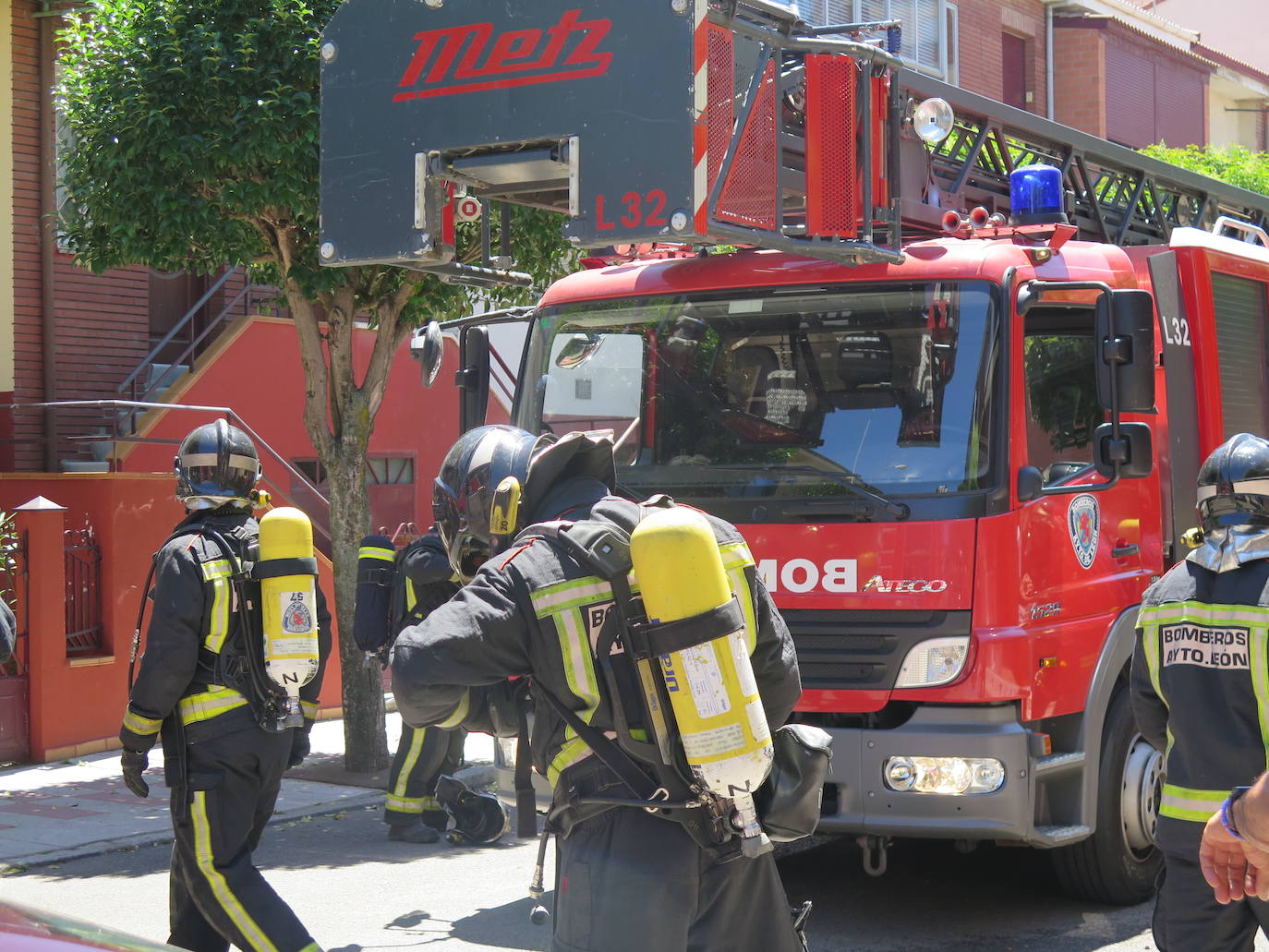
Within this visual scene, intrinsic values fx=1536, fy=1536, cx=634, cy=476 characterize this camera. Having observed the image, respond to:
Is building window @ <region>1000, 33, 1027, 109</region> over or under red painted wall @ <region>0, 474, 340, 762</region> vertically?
over

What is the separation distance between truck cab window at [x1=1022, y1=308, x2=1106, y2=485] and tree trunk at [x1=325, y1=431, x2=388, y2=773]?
474cm

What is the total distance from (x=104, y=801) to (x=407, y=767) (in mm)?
2306

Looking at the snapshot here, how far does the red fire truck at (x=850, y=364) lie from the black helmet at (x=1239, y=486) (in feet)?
4.46

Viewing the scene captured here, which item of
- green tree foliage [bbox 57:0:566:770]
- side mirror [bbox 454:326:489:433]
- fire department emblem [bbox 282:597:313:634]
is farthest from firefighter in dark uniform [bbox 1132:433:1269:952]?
green tree foliage [bbox 57:0:566:770]

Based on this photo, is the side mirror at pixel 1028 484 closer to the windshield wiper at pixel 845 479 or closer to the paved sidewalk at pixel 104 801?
the windshield wiper at pixel 845 479

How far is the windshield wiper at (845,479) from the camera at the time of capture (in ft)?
18.6

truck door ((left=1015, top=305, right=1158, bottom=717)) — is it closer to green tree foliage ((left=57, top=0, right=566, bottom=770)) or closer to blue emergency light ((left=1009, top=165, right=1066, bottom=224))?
blue emergency light ((left=1009, top=165, right=1066, bottom=224))

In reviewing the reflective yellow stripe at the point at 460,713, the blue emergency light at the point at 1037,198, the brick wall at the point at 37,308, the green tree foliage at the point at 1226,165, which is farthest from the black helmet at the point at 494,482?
the green tree foliage at the point at 1226,165

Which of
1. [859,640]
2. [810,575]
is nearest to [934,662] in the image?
[859,640]

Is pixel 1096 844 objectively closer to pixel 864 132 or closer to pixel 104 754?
pixel 864 132

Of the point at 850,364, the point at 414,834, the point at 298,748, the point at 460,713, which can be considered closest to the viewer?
the point at 460,713

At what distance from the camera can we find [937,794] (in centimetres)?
546

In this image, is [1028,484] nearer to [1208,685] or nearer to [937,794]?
[937,794]

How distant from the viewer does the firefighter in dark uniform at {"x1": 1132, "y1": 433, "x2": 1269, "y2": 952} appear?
3.99 m
